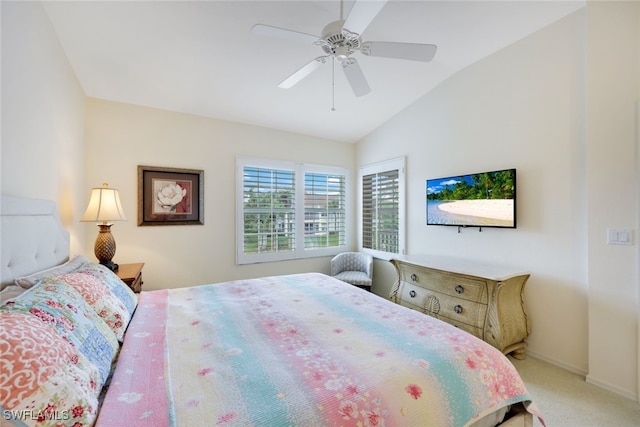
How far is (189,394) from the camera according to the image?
931 millimetres

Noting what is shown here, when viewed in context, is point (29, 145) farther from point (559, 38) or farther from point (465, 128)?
point (559, 38)

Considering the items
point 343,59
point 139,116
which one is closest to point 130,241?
point 139,116

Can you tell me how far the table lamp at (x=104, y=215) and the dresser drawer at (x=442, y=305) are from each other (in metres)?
2.93

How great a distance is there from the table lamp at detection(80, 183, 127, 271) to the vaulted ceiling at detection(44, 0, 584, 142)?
114 centimetres

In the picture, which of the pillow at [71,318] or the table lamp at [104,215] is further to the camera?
the table lamp at [104,215]

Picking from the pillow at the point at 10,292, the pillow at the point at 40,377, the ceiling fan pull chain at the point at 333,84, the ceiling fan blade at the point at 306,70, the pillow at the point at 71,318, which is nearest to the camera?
the pillow at the point at 40,377

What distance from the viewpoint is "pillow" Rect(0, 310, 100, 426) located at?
69 cm

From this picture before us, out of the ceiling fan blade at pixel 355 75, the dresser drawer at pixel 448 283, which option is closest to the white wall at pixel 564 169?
the dresser drawer at pixel 448 283

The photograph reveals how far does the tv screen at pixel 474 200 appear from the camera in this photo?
2602 mm

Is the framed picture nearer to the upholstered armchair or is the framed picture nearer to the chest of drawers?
the upholstered armchair

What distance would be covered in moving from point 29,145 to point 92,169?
142 centimetres

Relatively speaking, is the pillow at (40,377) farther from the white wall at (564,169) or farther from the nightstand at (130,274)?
the white wall at (564,169)

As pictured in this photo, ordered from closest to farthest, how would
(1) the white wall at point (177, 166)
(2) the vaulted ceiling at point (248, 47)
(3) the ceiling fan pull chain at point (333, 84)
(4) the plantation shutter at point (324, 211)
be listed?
1. (2) the vaulted ceiling at point (248, 47)
2. (3) the ceiling fan pull chain at point (333, 84)
3. (1) the white wall at point (177, 166)
4. (4) the plantation shutter at point (324, 211)

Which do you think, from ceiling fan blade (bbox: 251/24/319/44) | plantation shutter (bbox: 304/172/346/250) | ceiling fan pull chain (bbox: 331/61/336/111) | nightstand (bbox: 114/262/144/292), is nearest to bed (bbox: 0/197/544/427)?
nightstand (bbox: 114/262/144/292)
